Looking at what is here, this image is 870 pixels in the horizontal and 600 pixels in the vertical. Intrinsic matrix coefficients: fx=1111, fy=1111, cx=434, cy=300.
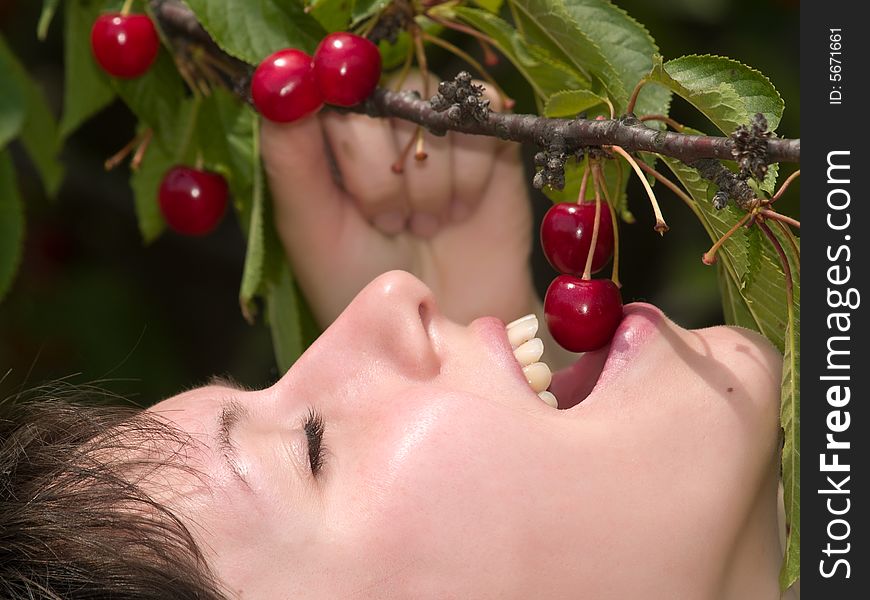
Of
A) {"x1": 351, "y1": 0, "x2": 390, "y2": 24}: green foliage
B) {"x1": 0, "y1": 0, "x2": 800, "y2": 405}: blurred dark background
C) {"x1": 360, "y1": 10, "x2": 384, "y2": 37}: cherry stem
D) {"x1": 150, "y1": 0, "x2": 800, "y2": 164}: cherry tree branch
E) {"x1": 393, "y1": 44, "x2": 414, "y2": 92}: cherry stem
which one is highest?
{"x1": 351, "y1": 0, "x2": 390, "y2": 24}: green foliage

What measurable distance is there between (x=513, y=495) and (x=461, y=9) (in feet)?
2.13

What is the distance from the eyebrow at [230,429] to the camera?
3.79 ft

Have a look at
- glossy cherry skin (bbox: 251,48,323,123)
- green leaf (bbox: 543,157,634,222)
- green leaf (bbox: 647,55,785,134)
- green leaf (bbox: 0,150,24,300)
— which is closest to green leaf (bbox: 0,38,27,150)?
green leaf (bbox: 0,150,24,300)

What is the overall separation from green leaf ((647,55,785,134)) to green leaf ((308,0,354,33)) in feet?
1.78

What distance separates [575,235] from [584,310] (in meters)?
0.09

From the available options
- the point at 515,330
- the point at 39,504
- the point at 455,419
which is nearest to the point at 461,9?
the point at 515,330

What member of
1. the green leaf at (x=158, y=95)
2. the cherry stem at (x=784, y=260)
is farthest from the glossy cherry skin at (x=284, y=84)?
the cherry stem at (x=784, y=260)

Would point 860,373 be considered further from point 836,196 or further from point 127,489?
point 127,489

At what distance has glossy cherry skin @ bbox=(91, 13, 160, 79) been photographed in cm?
161

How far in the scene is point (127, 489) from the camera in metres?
1.15

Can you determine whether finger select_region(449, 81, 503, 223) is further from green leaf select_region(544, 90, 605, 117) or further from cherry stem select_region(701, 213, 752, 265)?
cherry stem select_region(701, 213, 752, 265)

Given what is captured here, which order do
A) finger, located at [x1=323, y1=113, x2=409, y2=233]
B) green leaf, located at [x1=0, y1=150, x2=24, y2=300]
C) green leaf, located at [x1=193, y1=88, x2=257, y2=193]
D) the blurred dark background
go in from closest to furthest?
1. finger, located at [x1=323, y1=113, x2=409, y2=233]
2. green leaf, located at [x1=193, y1=88, x2=257, y2=193]
3. green leaf, located at [x1=0, y1=150, x2=24, y2=300]
4. the blurred dark background

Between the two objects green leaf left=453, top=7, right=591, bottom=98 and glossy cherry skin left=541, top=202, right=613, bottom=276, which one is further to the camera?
green leaf left=453, top=7, right=591, bottom=98

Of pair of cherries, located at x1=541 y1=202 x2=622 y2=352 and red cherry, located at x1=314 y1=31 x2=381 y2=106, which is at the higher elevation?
red cherry, located at x1=314 y1=31 x2=381 y2=106
